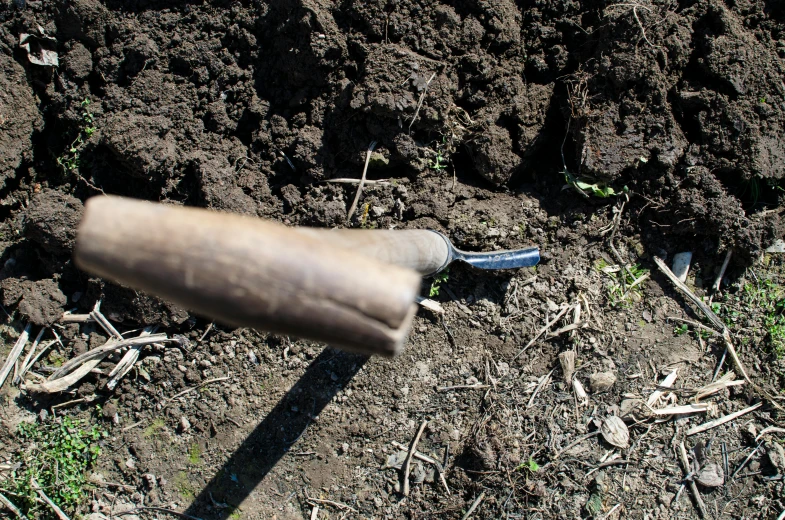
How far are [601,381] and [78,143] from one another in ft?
12.8

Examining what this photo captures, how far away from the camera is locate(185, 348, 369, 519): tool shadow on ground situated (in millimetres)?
3340

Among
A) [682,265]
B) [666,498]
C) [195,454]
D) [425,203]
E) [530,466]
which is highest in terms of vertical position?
[425,203]

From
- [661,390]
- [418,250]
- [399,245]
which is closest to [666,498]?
[661,390]

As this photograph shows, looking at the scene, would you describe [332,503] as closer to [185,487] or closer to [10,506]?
[185,487]

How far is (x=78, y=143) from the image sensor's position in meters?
3.48

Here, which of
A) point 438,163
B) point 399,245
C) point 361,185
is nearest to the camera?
point 399,245

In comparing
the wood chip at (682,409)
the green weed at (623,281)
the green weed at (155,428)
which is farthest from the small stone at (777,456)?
the green weed at (155,428)

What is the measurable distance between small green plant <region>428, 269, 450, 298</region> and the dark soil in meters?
0.06

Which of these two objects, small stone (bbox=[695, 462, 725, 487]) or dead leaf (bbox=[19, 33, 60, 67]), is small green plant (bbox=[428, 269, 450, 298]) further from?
dead leaf (bbox=[19, 33, 60, 67])

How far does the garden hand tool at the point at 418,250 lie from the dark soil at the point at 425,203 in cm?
19

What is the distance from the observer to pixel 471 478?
3273 millimetres

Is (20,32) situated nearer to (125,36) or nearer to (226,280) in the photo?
(125,36)

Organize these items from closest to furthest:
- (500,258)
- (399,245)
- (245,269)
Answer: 1. (245,269)
2. (399,245)
3. (500,258)

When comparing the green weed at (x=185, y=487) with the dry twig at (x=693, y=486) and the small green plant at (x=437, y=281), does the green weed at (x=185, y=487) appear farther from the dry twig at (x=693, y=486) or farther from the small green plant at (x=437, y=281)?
the dry twig at (x=693, y=486)
